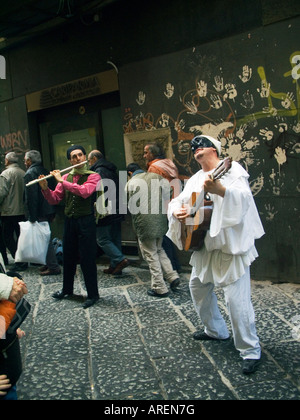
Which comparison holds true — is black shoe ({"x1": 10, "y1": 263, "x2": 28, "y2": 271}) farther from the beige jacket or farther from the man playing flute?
the man playing flute

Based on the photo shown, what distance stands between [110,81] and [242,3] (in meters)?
2.35

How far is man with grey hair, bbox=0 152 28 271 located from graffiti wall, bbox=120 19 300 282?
279 cm

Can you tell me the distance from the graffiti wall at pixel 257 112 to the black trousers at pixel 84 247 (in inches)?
72.0

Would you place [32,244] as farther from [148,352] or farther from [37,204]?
[148,352]

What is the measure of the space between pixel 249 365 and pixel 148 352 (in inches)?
34.5

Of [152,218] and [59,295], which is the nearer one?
[152,218]

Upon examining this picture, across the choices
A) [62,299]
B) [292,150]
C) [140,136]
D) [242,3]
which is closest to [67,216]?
[62,299]

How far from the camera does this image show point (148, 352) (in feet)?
11.0

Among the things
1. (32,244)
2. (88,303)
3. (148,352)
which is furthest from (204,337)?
(32,244)

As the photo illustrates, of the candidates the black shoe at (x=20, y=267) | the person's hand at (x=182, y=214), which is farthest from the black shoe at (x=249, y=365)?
the black shoe at (x=20, y=267)

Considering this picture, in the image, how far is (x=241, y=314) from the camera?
292 cm

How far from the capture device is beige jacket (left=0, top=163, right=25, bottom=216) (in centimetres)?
652

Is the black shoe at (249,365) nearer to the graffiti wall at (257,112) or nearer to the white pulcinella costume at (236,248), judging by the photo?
the white pulcinella costume at (236,248)
